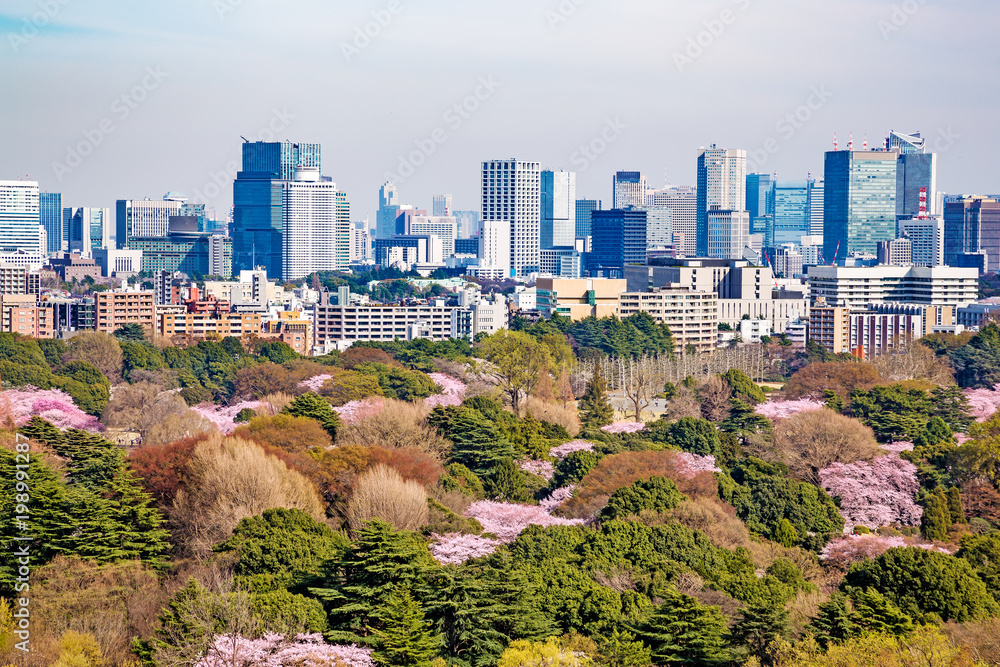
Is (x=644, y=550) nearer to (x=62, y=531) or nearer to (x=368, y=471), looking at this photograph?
(x=368, y=471)

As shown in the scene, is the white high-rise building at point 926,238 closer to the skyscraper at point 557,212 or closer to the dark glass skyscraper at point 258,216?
the skyscraper at point 557,212

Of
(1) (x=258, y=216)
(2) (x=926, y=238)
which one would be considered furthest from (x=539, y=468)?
(1) (x=258, y=216)

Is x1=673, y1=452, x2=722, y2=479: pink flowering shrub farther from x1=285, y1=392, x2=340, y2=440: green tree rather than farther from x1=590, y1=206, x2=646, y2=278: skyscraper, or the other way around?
x1=590, y1=206, x2=646, y2=278: skyscraper

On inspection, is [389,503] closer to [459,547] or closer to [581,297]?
[459,547]

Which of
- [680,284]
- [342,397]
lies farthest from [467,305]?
[342,397]

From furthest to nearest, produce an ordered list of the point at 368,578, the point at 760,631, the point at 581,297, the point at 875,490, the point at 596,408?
the point at 581,297 → the point at 596,408 → the point at 875,490 → the point at 368,578 → the point at 760,631

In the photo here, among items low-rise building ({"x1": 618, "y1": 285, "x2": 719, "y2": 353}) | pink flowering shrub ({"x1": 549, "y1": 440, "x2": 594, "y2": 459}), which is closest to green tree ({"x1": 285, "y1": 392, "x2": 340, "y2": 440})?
pink flowering shrub ({"x1": 549, "y1": 440, "x2": 594, "y2": 459})
